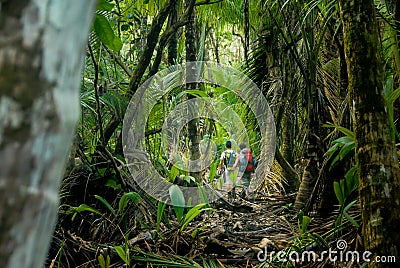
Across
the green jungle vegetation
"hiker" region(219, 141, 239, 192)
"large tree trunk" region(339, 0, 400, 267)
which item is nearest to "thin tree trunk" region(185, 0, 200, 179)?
the green jungle vegetation

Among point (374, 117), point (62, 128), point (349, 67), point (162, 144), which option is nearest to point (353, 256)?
point (374, 117)

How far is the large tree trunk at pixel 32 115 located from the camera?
0.27 metres

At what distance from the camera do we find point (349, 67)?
1.40 metres

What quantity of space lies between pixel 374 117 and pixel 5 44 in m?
1.23

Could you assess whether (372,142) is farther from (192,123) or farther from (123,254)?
(192,123)

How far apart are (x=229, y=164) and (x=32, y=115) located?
5349mm

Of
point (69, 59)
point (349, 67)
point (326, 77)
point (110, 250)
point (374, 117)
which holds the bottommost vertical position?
point (110, 250)

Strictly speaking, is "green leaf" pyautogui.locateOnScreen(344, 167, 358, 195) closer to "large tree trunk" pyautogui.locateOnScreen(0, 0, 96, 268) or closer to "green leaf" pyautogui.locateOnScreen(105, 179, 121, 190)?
"green leaf" pyautogui.locateOnScreen(105, 179, 121, 190)

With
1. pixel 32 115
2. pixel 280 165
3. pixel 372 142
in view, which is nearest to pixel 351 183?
pixel 372 142

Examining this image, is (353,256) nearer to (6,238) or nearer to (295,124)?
(6,238)

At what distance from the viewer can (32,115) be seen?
278 millimetres

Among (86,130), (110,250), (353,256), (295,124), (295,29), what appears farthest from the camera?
(295,124)

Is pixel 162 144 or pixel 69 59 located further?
pixel 162 144

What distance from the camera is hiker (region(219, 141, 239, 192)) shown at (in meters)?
5.03
